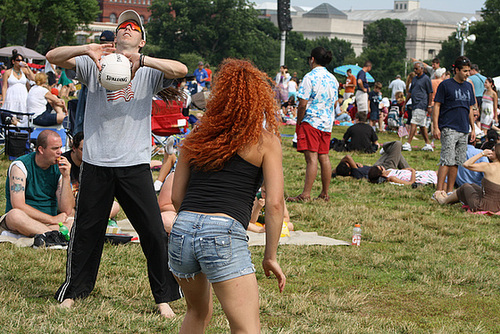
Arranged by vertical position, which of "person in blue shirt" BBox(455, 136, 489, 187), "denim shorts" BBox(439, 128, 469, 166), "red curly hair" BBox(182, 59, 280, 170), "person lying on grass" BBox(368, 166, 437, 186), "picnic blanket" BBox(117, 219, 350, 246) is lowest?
"person lying on grass" BBox(368, 166, 437, 186)

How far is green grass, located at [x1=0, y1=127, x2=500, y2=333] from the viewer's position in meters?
4.86

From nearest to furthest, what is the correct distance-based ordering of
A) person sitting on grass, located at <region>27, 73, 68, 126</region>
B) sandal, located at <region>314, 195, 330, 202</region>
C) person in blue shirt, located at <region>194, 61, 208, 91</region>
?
sandal, located at <region>314, 195, 330, 202</region>
person sitting on grass, located at <region>27, 73, 68, 126</region>
person in blue shirt, located at <region>194, 61, 208, 91</region>

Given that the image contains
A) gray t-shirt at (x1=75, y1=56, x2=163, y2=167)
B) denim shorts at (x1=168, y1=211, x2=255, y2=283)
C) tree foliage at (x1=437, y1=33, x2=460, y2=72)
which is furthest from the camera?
tree foliage at (x1=437, y1=33, x2=460, y2=72)

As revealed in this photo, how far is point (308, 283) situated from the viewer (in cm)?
602

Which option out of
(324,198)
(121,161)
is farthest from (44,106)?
(121,161)

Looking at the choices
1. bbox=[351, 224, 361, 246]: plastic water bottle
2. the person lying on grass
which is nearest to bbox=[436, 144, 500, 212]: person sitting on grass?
the person lying on grass

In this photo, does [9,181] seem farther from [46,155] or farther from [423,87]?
[423,87]

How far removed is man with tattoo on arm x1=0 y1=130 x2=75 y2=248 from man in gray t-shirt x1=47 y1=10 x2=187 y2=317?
1810 mm

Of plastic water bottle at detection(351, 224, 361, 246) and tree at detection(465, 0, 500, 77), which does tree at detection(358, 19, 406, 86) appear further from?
plastic water bottle at detection(351, 224, 361, 246)

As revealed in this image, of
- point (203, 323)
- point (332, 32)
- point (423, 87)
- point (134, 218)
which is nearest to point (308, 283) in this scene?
point (134, 218)

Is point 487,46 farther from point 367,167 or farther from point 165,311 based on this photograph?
point 165,311

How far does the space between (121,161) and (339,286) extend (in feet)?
7.59

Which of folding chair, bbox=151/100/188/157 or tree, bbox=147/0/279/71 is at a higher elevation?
tree, bbox=147/0/279/71

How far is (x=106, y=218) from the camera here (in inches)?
197
